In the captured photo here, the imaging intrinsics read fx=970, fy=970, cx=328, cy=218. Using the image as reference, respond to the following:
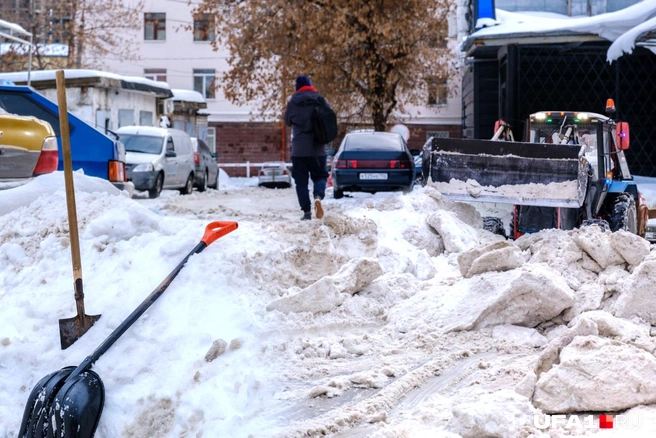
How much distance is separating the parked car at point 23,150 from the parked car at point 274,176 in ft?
73.0

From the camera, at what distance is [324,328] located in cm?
670

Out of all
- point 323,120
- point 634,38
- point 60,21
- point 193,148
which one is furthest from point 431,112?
point 323,120

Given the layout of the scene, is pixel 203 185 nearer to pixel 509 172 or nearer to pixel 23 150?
pixel 509 172

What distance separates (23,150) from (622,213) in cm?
633

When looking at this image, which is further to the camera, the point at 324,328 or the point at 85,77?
the point at 85,77

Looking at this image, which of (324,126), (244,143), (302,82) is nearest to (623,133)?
(324,126)

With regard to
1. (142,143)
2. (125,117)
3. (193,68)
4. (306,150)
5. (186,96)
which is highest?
(193,68)

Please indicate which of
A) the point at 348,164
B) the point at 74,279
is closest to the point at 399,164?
the point at 348,164

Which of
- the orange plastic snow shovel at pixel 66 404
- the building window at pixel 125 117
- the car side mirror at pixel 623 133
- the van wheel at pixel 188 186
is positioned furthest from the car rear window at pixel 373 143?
the orange plastic snow shovel at pixel 66 404

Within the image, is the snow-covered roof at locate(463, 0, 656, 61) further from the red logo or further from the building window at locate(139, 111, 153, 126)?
the building window at locate(139, 111, 153, 126)

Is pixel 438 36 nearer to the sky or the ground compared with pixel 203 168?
nearer to the sky

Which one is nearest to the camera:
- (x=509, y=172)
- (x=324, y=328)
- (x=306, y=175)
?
(x=324, y=328)

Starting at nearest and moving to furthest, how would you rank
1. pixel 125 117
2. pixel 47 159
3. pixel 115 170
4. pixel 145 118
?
pixel 47 159, pixel 115 170, pixel 125 117, pixel 145 118

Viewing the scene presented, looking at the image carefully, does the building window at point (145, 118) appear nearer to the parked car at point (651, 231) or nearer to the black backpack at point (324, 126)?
the black backpack at point (324, 126)
